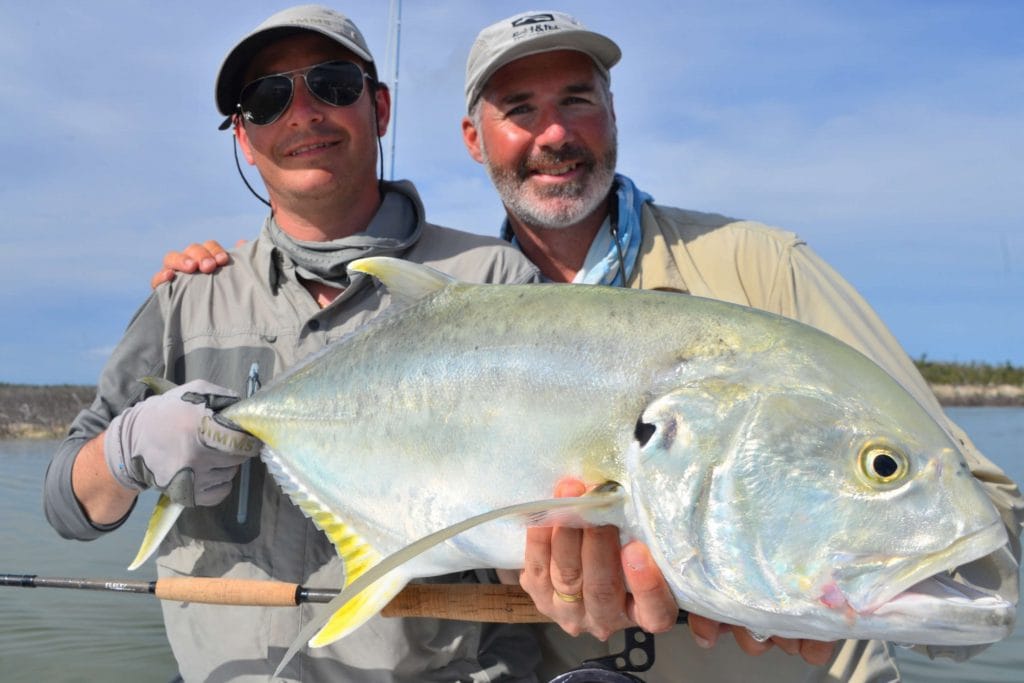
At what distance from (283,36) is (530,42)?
33.3 inches

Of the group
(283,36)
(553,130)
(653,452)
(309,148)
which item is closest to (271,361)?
(309,148)

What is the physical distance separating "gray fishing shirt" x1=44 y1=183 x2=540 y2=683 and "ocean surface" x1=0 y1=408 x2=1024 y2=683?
9.87 feet

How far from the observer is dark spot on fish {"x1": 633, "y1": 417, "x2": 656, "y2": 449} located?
1.83 m

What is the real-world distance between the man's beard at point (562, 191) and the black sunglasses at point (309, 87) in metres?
→ 0.69

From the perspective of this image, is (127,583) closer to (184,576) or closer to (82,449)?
(184,576)

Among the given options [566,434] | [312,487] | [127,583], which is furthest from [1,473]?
[566,434]

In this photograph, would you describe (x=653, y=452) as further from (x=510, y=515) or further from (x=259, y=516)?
(x=259, y=516)

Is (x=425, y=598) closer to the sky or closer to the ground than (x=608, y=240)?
closer to the ground

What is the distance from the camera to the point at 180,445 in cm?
239

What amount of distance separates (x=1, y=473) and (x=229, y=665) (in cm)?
1032

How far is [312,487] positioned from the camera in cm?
236

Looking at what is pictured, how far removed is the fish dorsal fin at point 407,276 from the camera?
232 centimetres

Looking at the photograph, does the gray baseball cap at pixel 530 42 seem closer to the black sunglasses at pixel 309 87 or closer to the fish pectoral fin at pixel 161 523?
the black sunglasses at pixel 309 87

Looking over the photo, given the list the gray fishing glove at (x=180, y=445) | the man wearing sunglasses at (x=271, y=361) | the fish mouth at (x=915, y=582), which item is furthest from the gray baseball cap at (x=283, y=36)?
the fish mouth at (x=915, y=582)
